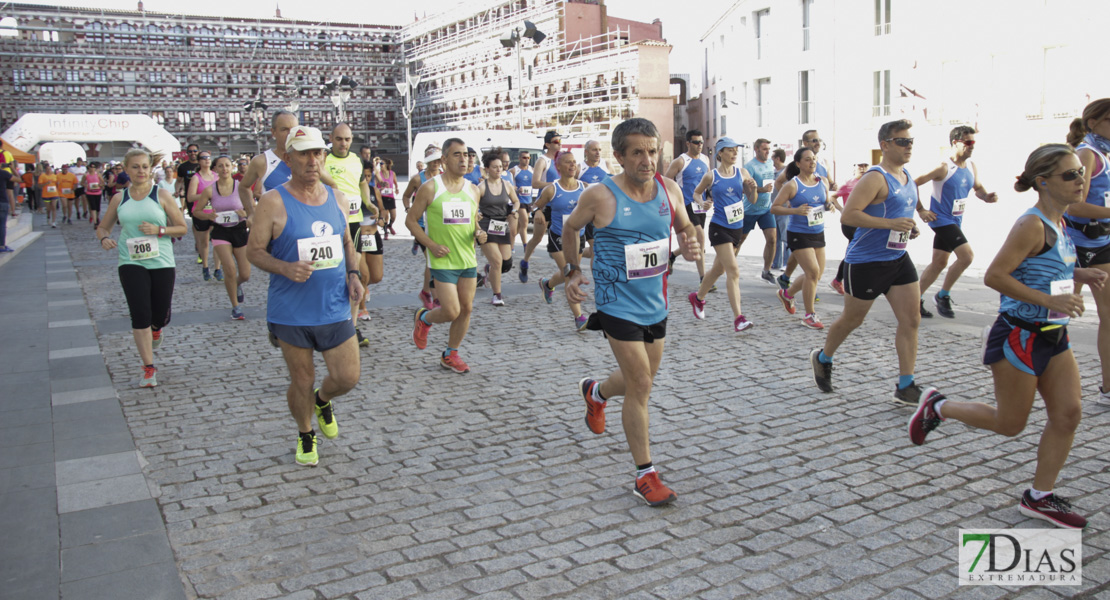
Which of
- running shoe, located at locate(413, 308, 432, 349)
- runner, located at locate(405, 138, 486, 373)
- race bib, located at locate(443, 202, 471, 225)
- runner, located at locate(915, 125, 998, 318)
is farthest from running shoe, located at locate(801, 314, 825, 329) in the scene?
running shoe, located at locate(413, 308, 432, 349)

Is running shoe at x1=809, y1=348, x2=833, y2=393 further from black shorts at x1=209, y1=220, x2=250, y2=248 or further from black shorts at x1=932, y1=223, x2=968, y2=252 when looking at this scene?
black shorts at x1=209, y1=220, x2=250, y2=248

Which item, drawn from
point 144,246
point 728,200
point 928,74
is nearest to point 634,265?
point 144,246

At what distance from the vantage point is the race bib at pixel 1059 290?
11.9 ft

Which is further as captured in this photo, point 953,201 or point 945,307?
point 945,307

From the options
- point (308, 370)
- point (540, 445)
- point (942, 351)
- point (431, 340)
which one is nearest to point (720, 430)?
point (540, 445)

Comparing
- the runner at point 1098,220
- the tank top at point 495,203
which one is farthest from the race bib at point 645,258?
the tank top at point 495,203

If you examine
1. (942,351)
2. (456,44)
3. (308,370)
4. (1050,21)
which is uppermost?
(456,44)

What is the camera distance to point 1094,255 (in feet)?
17.8

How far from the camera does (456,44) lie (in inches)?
2931

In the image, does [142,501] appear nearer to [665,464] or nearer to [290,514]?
[290,514]

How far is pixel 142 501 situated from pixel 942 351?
6.09 metres

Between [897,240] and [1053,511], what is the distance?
2.32 metres

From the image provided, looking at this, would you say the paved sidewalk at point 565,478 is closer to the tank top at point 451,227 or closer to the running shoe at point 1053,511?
the running shoe at point 1053,511

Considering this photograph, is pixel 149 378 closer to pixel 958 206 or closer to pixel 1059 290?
pixel 1059 290
